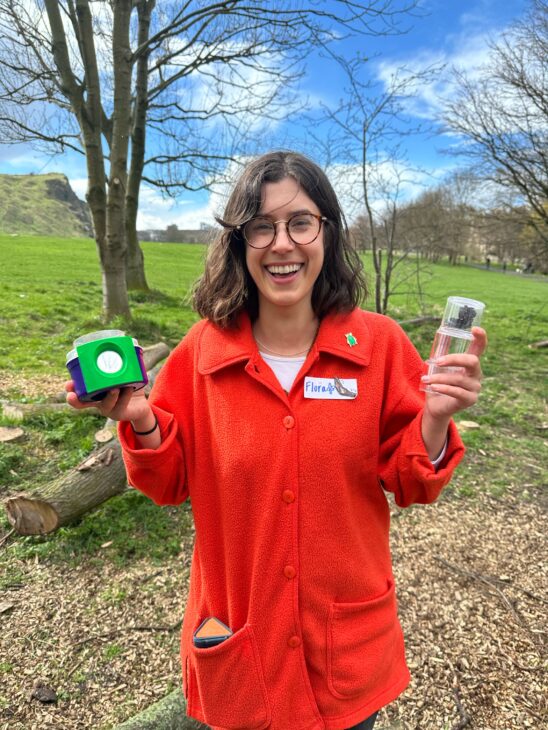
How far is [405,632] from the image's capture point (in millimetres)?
2912

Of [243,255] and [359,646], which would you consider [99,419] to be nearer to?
Result: [243,255]

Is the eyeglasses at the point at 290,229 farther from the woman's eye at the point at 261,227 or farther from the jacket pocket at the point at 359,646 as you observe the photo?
the jacket pocket at the point at 359,646

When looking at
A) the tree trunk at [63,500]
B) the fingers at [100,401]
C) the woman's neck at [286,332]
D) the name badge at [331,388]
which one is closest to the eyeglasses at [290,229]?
the woman's neck at [286,332]

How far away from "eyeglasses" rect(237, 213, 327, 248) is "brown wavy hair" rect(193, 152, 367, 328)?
0.14 ft

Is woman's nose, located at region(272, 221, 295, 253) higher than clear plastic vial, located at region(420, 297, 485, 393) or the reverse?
higher

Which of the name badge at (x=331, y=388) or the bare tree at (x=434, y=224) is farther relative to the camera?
the bare tree at (x=434, y=224)

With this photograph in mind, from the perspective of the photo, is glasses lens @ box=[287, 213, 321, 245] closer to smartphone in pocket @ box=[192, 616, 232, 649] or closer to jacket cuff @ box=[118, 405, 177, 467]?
jacket cuff @ box=[118, 405, 177, 467]

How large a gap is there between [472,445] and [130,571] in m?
4.07

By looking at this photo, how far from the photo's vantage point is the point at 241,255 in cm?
176

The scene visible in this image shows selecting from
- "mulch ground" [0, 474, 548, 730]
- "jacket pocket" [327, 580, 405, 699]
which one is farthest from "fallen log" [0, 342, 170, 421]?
"jacket pocket" [327, 580, 405, 699]

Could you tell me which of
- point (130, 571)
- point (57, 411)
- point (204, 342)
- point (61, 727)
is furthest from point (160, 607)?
point (57, 411)

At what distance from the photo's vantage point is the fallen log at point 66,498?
3439mm

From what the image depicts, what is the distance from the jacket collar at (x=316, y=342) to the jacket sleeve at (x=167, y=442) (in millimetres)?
94

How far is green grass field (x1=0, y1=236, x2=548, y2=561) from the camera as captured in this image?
3.66m
